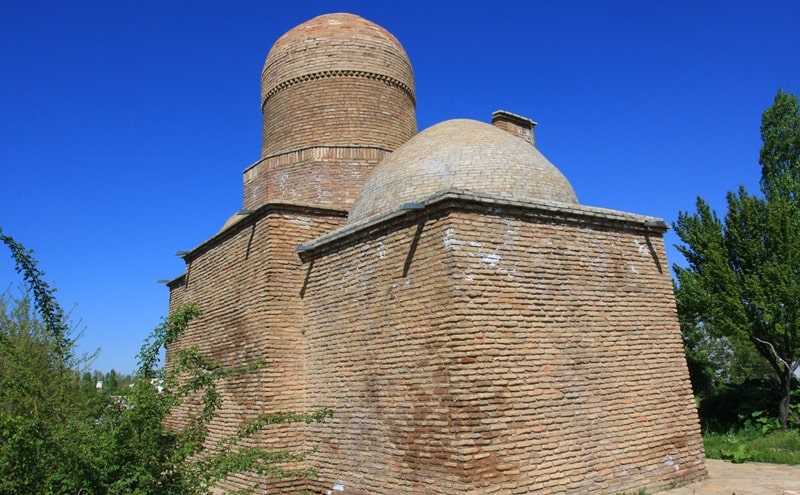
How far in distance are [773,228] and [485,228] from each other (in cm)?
815

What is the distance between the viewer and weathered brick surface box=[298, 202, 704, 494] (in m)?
5.66

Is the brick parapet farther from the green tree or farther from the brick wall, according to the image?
the green tree

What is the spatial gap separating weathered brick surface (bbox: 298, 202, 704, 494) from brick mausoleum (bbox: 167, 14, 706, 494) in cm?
2

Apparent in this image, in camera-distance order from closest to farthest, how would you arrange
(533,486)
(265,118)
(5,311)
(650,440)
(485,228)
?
1. (533,486)
2. (485,228)
3. (650,440)
4. (5,311)
5. (265,118)

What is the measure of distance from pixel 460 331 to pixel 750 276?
340 inches

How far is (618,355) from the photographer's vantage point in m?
6.80

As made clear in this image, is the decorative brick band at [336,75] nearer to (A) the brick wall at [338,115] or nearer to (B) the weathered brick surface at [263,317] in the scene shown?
(A) the brick wall at [338,115]

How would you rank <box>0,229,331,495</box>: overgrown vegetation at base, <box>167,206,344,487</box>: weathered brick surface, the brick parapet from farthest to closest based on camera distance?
<box>167,206,344,487</box>: weathered brick surface < the brick parapet < <box>0,229,331,495</box>: overgrown vegetation at base

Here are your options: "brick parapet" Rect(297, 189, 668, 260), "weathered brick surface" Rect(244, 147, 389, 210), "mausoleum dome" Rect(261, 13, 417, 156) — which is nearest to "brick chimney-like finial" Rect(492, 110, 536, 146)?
"mausoleum dome" Rect(261, 13, 417, 156)

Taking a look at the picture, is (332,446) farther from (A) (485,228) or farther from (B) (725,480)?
(B) (725,480)

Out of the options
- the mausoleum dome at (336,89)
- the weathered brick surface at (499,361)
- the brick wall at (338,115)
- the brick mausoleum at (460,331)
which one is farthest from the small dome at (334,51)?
the weathered brick surface at (499,361)

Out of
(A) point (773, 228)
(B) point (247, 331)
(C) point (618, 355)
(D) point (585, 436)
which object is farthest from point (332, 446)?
(A) point (773, 228)

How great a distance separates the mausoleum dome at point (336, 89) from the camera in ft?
35.8

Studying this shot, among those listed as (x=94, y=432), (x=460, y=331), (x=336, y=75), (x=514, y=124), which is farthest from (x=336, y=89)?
(x=94, y=432)
